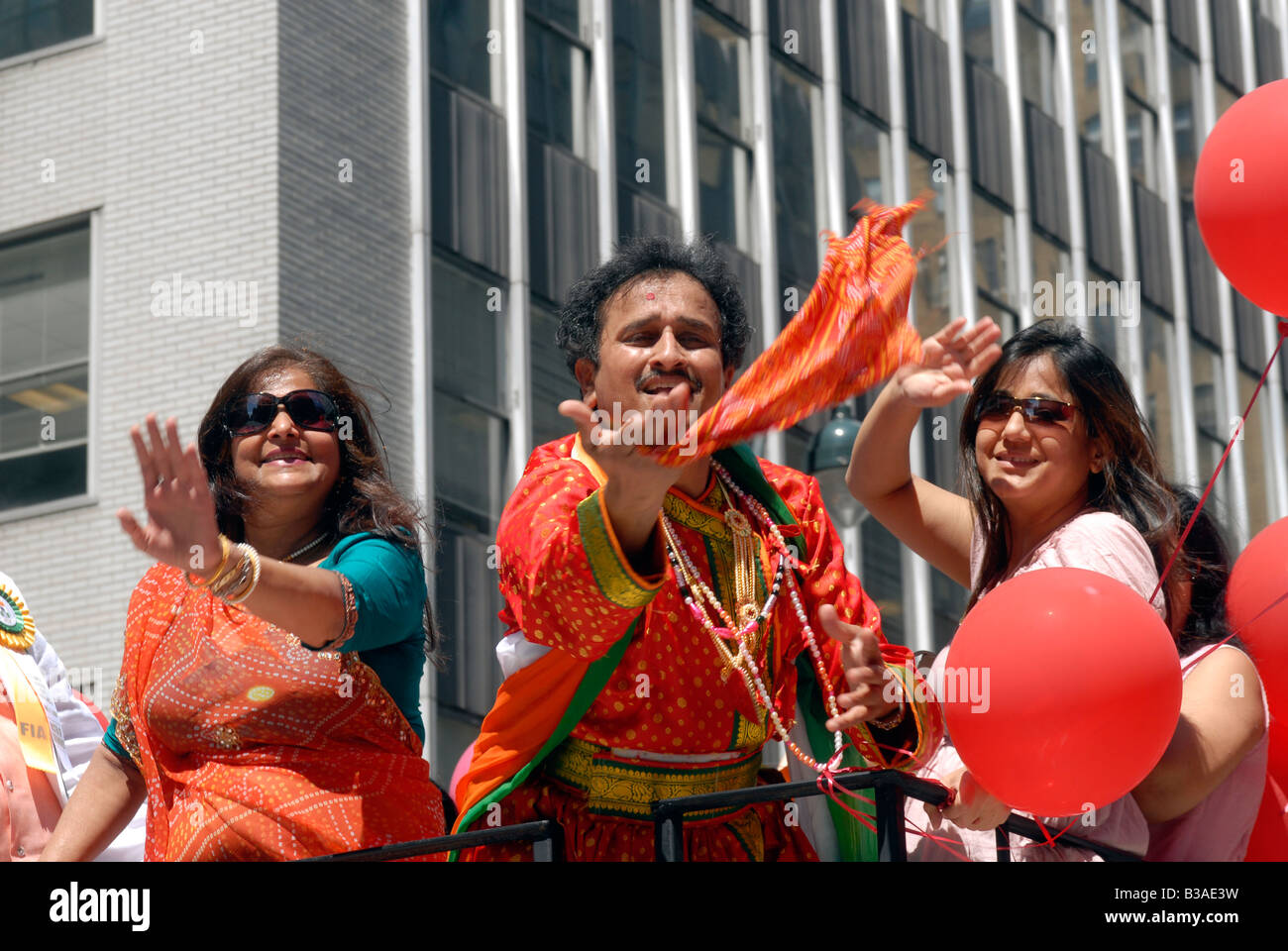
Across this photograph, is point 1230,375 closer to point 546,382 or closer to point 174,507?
point 546,382

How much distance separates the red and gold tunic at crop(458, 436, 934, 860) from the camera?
11.9ft

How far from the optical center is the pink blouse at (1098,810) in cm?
379

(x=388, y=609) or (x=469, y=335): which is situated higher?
(x=469, y=335)

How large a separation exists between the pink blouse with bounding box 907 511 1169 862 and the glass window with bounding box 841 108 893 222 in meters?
13.3

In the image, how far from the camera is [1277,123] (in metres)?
4.00

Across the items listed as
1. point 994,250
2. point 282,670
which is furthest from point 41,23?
point 282,670

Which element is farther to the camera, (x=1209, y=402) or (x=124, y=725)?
(x=1209, y=402)

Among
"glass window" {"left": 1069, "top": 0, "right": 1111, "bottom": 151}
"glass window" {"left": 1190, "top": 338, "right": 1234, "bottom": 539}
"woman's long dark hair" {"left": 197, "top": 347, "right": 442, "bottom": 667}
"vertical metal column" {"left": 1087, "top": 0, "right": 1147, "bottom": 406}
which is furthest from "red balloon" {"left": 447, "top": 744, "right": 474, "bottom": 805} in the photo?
"glass window" {"left": 1190, "top": 338, "right": 1234, "bottom": 539}

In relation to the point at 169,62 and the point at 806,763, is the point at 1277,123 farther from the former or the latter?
the point at 169,62

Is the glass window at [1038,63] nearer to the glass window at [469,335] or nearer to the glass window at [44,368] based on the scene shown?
the glass window at [469,335]

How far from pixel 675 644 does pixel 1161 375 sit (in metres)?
18.1

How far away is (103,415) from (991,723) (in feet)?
30.4

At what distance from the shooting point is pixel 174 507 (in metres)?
3.47

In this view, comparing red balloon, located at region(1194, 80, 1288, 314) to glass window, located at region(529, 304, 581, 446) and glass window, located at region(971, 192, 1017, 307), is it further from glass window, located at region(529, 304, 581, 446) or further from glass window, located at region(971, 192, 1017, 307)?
glass window, located at region(971, 192, 1017, 307)
